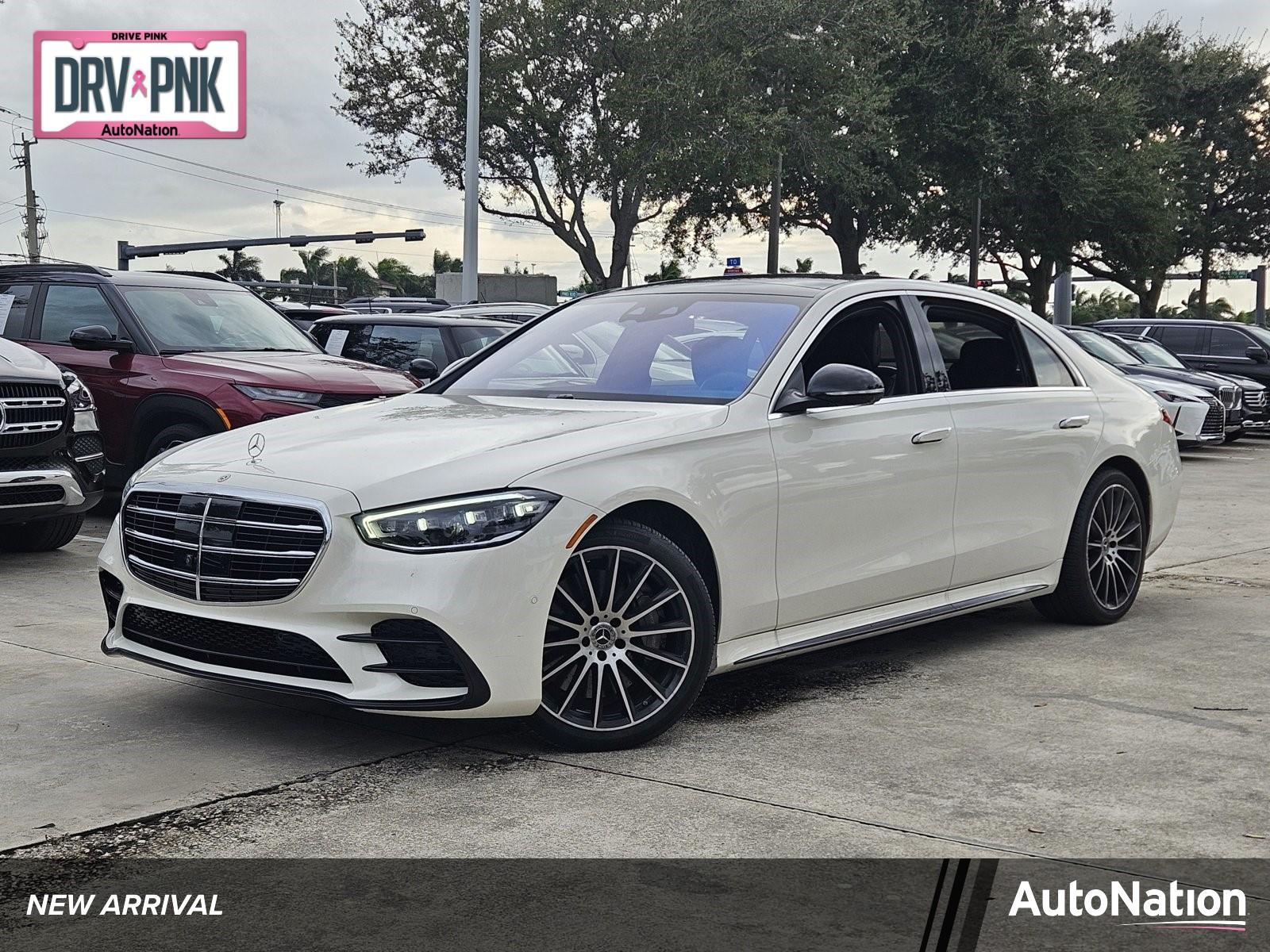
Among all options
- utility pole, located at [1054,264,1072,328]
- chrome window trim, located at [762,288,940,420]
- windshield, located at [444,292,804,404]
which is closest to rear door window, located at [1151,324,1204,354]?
chrome window trim, located at [762,288,940,420]

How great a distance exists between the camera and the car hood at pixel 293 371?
1027 cm

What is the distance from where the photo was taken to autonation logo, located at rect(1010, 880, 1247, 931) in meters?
3.51

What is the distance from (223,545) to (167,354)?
632 cm

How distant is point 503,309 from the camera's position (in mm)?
17047

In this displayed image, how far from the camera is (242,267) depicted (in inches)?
4240

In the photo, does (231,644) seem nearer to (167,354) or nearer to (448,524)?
(448,524)

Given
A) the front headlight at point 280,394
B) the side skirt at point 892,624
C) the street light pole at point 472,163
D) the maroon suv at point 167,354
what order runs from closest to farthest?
the side skirt at point 892,624, the front headlight at point 280,394, the maroon suv at point 167,354, the street light pole at point 472,163

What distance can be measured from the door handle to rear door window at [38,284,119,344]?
706 centimetres

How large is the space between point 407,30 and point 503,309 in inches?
Answer: 919

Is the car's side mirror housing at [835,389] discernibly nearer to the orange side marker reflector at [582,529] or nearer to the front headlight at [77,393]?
the orange side marker reflector at [582,529]

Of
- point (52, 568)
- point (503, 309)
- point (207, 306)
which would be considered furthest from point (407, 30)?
point (52, 568)

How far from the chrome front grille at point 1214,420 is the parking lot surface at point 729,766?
13268mm

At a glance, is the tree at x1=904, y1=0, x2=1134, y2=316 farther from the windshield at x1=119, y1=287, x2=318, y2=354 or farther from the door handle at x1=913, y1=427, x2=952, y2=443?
the door handle at x1=913, y1=427, x2=952, y2=443

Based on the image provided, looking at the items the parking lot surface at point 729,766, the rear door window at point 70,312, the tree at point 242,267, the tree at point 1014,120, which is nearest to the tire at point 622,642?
the parking lot surface at point 729,766
